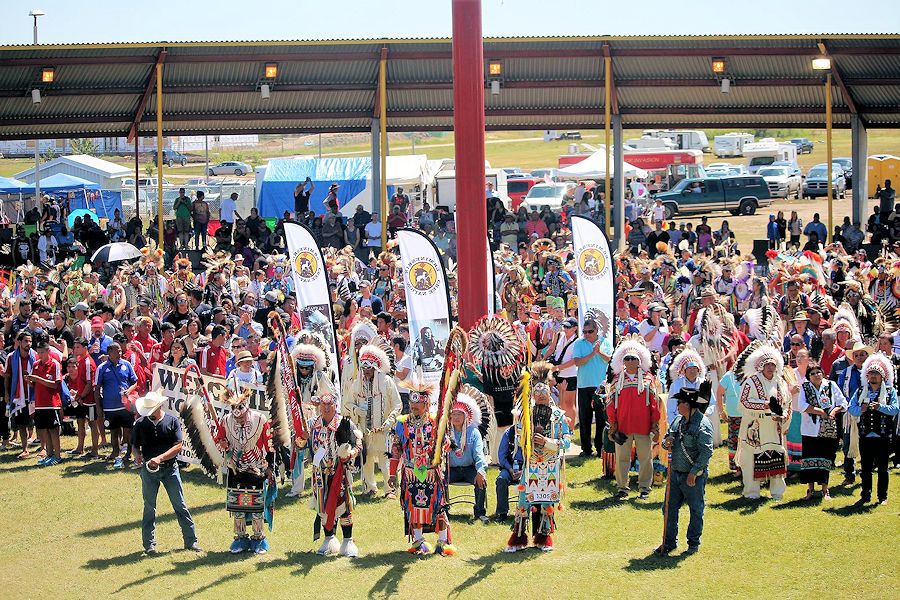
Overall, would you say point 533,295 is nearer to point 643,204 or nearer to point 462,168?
point 462,168

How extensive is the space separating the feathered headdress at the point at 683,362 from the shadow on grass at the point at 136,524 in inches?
205

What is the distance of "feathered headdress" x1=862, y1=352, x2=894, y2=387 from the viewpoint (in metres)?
12.6

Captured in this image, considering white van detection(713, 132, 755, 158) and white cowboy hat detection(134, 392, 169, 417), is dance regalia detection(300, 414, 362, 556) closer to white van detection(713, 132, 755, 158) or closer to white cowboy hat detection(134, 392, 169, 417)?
white cowboy hat detection(134, 392, 169, 417)

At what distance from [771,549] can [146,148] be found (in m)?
69.7

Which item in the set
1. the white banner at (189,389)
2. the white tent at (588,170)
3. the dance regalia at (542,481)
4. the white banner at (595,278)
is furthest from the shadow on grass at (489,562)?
the white tent at (588,170)

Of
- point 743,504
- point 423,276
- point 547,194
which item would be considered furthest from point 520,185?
point 743,504

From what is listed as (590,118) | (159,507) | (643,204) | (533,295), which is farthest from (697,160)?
(159,507)

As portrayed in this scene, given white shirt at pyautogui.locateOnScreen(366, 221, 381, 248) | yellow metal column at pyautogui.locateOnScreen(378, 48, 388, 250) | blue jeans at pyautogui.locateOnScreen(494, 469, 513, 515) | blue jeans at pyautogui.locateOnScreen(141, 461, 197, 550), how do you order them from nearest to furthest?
blue jeans at pyautogui.locateOnScreen(141, 461, 197, 550) < blue jeans at pyautogui.locateOnScreen(494, 469, 513, 515) < yellow metal column at pyautogui.locateOnScreen(378, 48, 388, 250) < white shirt at pyautogui.locateOnScreen(366, 221, 381, 248)

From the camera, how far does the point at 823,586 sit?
34.1 ft

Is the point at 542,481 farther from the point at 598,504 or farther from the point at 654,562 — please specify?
the point at 598,504

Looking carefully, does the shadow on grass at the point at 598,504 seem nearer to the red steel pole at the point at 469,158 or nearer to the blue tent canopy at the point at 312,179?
the red steel pole at the point at 469,158

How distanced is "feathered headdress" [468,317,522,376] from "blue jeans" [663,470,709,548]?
2.84m

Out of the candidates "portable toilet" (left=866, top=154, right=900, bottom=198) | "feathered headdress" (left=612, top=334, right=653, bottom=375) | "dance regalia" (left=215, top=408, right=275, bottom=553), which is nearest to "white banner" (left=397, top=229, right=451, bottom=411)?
"feathered headdress" (left=612, top=334, right=653, bottom=375)

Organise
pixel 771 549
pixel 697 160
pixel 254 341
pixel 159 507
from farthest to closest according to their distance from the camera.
A: pixel 697 160 < pixel 254 341 < pixel 159 507 < pixel 771 549
